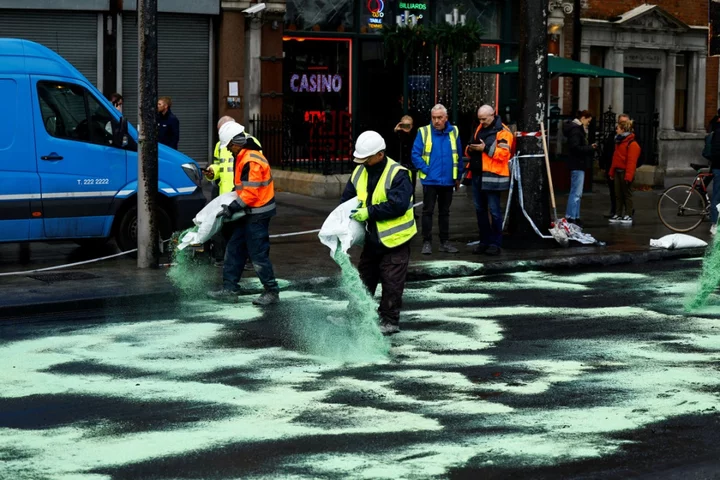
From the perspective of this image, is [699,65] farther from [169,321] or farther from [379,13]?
[169,321]

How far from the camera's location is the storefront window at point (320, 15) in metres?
24.2

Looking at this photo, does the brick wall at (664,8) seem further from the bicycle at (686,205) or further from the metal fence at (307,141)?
the bicycle at (686,205)

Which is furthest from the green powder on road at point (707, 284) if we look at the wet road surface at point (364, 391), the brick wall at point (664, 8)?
the brick wall at point (664, 8)

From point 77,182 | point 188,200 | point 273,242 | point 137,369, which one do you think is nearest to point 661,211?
point 273,242

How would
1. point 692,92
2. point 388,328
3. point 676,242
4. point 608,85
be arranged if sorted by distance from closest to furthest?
point 388,328
point 676,242
point 608,85
point 692,92

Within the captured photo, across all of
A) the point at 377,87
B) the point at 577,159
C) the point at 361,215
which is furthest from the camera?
the point at 377,87

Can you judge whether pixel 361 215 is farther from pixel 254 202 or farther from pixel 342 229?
pixel 254 202

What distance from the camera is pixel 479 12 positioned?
1059 inches

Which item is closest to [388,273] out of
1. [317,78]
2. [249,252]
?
[249,252]

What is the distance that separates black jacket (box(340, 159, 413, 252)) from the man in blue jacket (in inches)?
190

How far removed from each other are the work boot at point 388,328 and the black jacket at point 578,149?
345 inches

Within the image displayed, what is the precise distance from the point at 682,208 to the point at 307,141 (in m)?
7.00

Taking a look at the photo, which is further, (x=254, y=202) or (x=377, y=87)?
(x=377, y=87)

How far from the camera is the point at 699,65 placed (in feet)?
101
